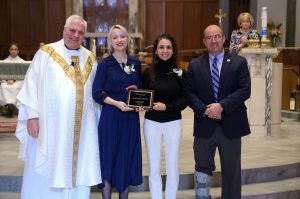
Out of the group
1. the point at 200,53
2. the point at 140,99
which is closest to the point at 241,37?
the point at 140,99

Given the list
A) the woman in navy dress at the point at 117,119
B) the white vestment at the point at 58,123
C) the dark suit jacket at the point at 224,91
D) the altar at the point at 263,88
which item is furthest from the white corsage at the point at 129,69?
the altar at the point at 263,88

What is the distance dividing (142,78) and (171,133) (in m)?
0.50

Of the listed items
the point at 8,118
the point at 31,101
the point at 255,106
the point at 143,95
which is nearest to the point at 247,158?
the point at 255,106

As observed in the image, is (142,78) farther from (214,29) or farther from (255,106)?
(255,106)

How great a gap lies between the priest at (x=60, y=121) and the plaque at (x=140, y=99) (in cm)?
37

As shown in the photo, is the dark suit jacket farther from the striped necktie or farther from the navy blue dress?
the navy blue dress

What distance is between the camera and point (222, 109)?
136 inches

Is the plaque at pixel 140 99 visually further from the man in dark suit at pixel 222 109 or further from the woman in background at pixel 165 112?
the man in dark suit at pixel 222 109

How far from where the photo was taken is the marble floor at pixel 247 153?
445 cm

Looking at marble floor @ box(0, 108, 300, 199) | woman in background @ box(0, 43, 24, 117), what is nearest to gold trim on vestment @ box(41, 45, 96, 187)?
marble floor @ box(0, 108, 300, 199)

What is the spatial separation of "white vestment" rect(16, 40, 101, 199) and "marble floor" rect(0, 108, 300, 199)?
0.78m

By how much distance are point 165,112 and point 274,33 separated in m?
9.77

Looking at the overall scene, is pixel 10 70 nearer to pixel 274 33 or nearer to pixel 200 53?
pixel 200 53

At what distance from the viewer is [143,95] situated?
332 cm
